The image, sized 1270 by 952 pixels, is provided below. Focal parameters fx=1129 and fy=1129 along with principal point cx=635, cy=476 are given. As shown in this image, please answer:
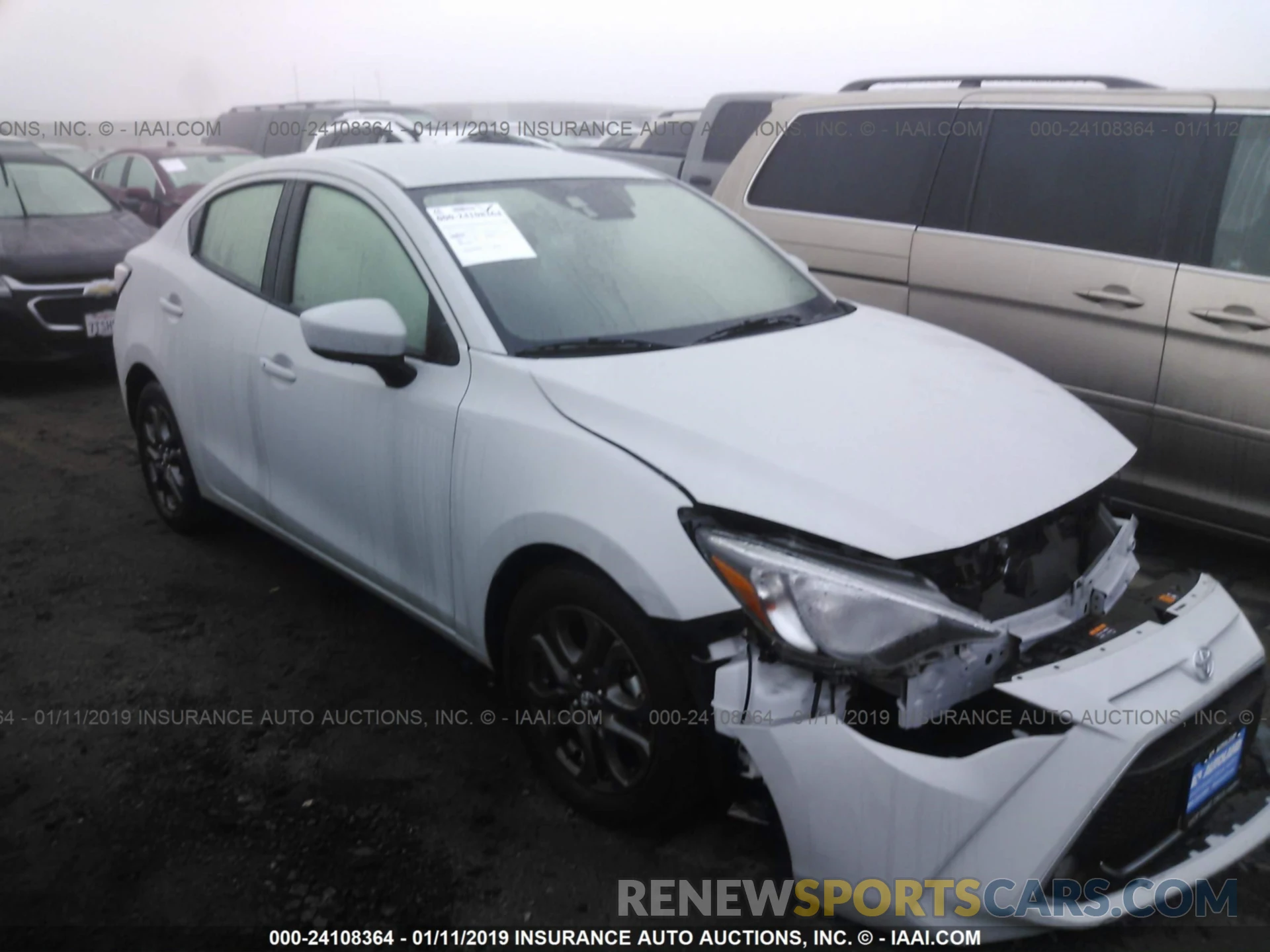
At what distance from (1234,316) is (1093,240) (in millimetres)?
654

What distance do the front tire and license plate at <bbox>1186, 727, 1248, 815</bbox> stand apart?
1.01 m

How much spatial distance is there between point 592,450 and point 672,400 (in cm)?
24

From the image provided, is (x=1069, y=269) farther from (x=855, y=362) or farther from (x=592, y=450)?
(x=592, y=450)

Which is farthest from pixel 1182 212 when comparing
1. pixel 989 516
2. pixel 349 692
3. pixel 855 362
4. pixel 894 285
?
pixel 349 692

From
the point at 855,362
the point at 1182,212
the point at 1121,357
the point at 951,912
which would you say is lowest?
the point at 951,912

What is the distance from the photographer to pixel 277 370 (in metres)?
3.59

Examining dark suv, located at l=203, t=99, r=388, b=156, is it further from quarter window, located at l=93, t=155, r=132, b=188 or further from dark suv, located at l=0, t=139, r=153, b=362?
dark suv, located at l=0, t=139, r=153, b=362

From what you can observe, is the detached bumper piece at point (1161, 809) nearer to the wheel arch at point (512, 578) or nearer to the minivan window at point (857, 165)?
the wheel arch at point (512, 578)

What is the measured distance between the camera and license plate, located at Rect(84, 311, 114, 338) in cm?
726

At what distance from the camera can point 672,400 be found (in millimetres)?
2658

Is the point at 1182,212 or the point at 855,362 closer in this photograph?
the point at 855,362

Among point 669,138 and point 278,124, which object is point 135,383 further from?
point 278,124

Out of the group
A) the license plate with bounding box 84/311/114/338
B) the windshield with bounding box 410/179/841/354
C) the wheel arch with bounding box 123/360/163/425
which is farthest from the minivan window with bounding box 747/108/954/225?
the license plate with bounding box 84/311/114/338

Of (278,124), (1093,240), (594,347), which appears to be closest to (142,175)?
(278,124)
